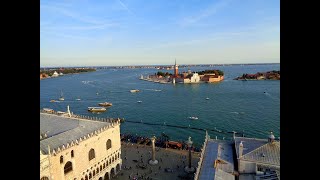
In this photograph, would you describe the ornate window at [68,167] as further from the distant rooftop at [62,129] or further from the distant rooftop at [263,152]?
the distant rooftop at [263,152]

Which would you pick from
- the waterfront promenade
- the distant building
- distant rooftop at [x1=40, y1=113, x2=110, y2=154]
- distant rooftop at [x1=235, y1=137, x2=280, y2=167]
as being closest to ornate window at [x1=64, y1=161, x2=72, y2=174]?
the distant building

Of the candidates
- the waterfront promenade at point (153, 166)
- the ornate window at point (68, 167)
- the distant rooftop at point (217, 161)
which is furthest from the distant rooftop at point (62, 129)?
the distant rooftop at point (217, 161)

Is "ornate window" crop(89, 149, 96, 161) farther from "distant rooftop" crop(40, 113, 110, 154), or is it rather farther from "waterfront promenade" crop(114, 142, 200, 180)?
"waterfront promenade" crop(114, 142, 200, 180)

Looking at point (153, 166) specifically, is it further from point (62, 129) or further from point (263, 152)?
point (263, 152)

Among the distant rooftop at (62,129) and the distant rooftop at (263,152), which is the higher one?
the distant rooftop at (62,129)

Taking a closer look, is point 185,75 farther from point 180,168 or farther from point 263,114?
point 180,168
